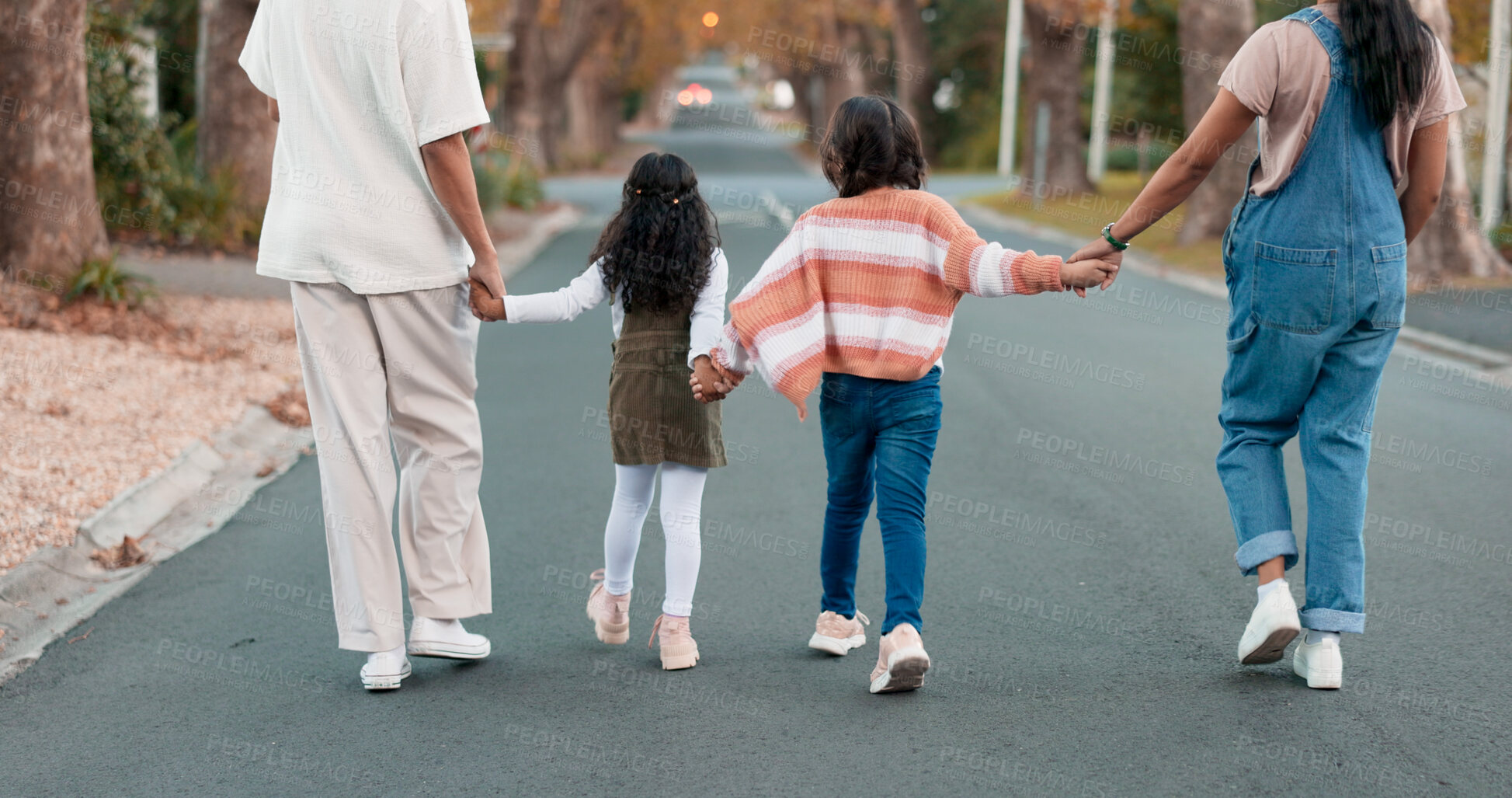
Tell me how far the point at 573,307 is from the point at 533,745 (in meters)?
1.21

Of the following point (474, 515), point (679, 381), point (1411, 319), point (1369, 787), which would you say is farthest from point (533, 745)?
point (1411, 319)

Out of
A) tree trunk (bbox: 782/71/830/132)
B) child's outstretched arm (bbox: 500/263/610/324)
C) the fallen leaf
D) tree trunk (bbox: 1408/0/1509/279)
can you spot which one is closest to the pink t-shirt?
child's outstretched arm (bbox: 500/263/610/324)

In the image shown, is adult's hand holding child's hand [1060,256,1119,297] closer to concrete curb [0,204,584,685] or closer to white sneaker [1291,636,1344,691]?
white sneaker [1291,636,1344,691]

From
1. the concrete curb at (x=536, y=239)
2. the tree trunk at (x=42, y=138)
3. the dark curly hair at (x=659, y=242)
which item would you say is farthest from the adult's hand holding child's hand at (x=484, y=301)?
the concrete curb at (x=536, y=239)

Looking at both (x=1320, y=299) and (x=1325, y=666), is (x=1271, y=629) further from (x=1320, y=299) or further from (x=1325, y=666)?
(x=1320, y=299)

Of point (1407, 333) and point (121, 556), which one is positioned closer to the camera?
point (121, 556)

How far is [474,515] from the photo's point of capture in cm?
409

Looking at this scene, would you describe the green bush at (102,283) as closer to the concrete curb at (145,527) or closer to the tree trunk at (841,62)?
the concrete curb at (145,527)

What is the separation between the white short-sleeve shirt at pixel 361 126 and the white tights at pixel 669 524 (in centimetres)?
84

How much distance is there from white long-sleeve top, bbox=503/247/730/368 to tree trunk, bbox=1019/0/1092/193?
2351cm

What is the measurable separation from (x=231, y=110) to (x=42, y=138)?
17.6 feet

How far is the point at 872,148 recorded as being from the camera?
369cm

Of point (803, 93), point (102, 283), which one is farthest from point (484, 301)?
point (803, 93)

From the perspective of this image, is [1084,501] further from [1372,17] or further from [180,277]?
[180,277]
